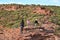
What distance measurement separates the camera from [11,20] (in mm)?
30797

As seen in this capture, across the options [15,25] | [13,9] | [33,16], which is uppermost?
[13,9]

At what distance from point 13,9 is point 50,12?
5440mm

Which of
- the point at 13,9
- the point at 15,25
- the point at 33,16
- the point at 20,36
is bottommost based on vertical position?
the point at 20,36

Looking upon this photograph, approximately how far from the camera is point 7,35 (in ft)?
77.9

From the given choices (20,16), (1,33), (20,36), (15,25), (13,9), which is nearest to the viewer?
(20,36)

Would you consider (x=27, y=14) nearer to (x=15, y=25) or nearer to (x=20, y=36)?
(x=15, y=25)

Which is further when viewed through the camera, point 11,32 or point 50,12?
point 50,12

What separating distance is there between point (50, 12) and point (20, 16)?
3.92m

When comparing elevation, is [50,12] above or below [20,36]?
above

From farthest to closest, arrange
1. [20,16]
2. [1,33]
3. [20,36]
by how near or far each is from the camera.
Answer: [20,16] < [1,33] < [20,36]

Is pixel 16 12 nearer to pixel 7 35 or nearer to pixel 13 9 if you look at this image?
pixel 13 9

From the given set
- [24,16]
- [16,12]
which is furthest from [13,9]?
[24,16]

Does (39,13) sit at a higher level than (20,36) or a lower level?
higher

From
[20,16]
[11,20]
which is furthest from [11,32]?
[20,16]
